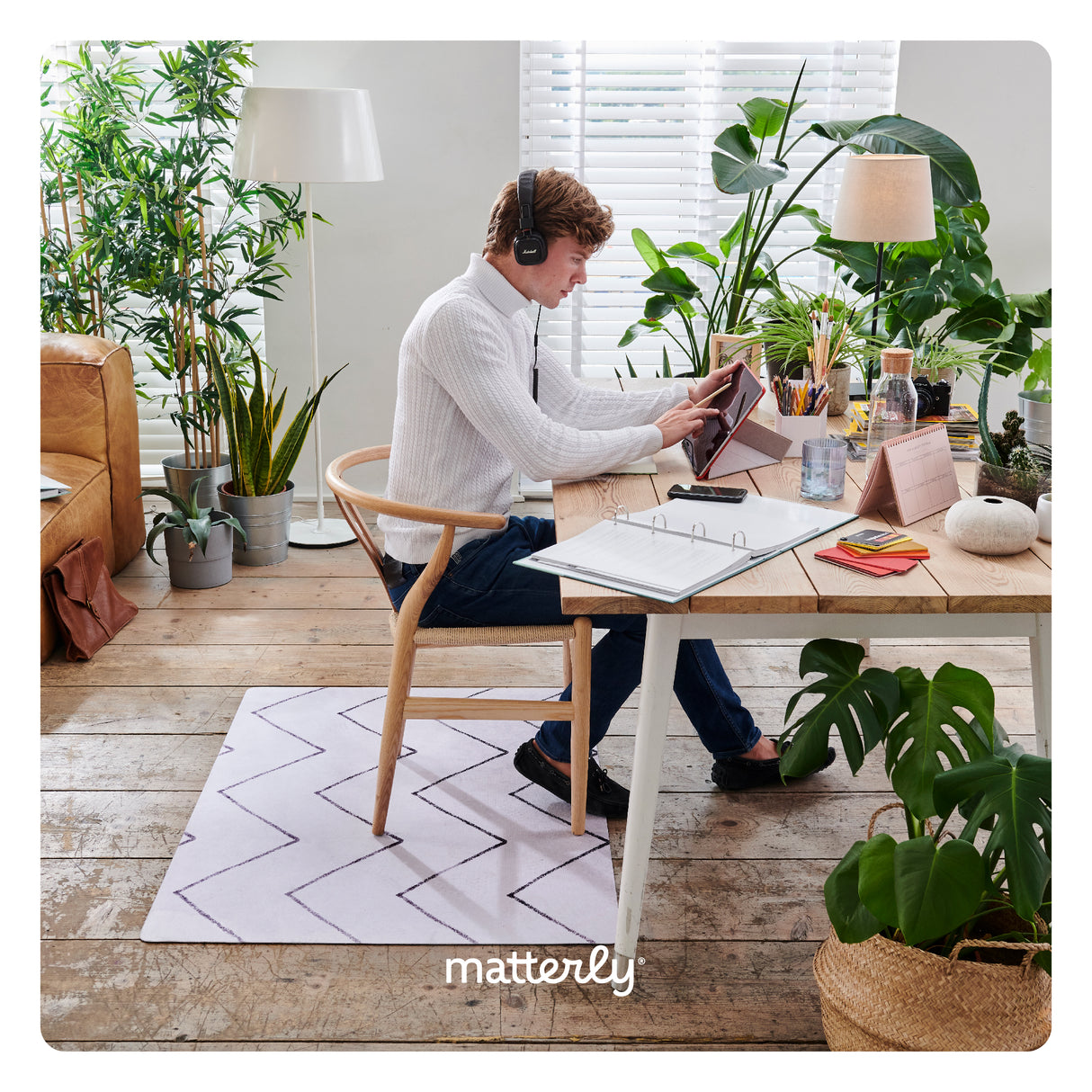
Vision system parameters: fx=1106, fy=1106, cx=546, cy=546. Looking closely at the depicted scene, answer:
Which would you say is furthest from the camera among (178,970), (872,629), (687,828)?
(687,828)

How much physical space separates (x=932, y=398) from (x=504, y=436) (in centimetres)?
105

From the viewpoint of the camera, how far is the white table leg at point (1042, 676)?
1.62 m

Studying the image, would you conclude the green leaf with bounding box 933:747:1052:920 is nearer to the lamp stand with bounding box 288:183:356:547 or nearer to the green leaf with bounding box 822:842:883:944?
the green leaf with bounding box 822:842:883:944

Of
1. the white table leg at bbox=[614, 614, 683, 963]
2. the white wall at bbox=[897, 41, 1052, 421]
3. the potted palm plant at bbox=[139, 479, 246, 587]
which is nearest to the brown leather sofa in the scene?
the potted palm plant at bbox=[139, 479, 246, 587]

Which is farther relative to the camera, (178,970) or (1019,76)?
(1019,76)

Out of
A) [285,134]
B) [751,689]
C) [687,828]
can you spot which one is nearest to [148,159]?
[285,134]

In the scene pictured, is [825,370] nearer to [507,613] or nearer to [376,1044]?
[507,613]

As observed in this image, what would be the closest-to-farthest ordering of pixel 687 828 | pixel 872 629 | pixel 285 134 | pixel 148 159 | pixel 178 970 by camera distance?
pixel 872 629, pixel 178 970, pixel 687 828, pixel 285 134, pixel 148 159

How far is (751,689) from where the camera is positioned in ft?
9.36

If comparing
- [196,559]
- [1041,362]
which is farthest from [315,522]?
[1041,362]

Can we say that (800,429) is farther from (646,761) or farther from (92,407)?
(92,407)

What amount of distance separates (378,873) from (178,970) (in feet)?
1.31

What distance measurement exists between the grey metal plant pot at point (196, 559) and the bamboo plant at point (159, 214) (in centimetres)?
39

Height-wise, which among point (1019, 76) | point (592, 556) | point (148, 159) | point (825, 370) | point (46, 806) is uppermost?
point (1019, 76)
